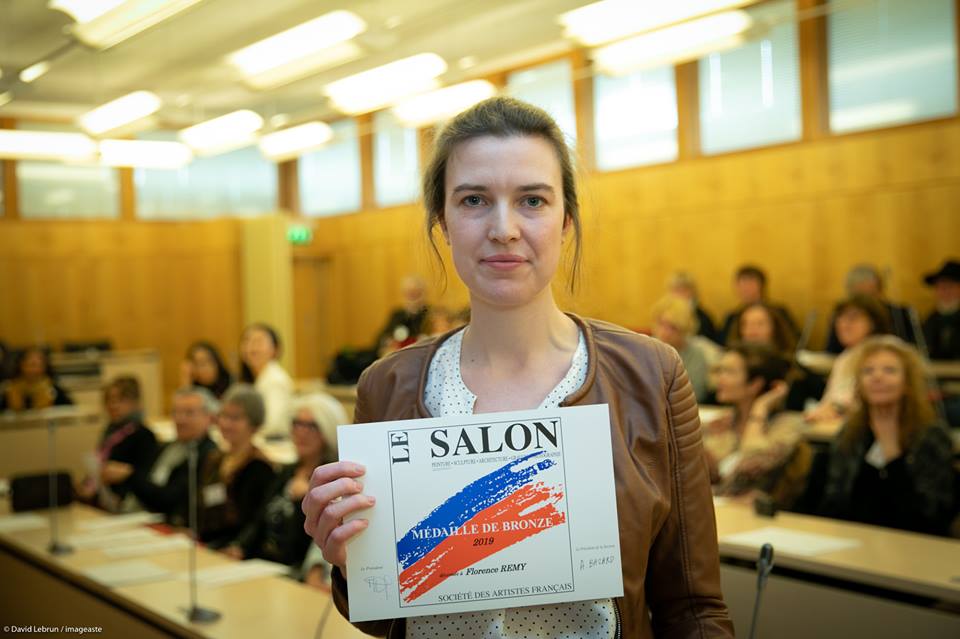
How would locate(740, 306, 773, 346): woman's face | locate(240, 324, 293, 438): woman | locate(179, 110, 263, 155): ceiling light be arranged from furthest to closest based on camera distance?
1. locate(179, 110, 263, 155): ceiling light
2. locate(240, 324, 293, 438): woman
3. locate(740, 306, 773, 346): woman's face

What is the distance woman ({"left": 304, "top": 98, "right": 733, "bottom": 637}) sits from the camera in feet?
4.33

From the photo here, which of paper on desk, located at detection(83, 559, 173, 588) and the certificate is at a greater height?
the certificate

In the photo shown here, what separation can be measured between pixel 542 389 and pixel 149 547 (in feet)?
9.65

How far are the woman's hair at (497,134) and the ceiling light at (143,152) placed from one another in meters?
6.99

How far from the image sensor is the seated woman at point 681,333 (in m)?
6.72

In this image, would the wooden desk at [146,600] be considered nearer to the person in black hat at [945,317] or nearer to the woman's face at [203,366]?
the woman's face at [203,366]

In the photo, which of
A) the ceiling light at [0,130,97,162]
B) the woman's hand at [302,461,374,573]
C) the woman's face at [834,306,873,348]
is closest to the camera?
the woman's hand at [302,461,374,573]

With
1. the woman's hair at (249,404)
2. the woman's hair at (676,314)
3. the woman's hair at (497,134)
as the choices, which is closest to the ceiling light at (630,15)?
the woman's hair at (676,314)

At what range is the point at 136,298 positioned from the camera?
42.4ft

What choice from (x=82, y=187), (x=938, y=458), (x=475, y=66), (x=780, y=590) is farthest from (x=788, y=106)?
(x=82, y=187)

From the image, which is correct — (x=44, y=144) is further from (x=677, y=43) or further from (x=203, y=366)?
(x=677, y=43)

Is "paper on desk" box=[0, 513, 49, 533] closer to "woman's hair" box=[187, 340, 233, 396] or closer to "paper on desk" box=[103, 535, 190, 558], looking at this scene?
"paper on desk" box=[103, 535, 190, 558]

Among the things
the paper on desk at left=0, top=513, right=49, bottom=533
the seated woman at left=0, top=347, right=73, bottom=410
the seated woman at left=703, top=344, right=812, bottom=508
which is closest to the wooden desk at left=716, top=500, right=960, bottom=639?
the seated woman at left=703, top=344, right=812, bottom=508

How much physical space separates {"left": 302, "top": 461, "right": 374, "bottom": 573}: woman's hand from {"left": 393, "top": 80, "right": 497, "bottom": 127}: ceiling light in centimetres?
638
